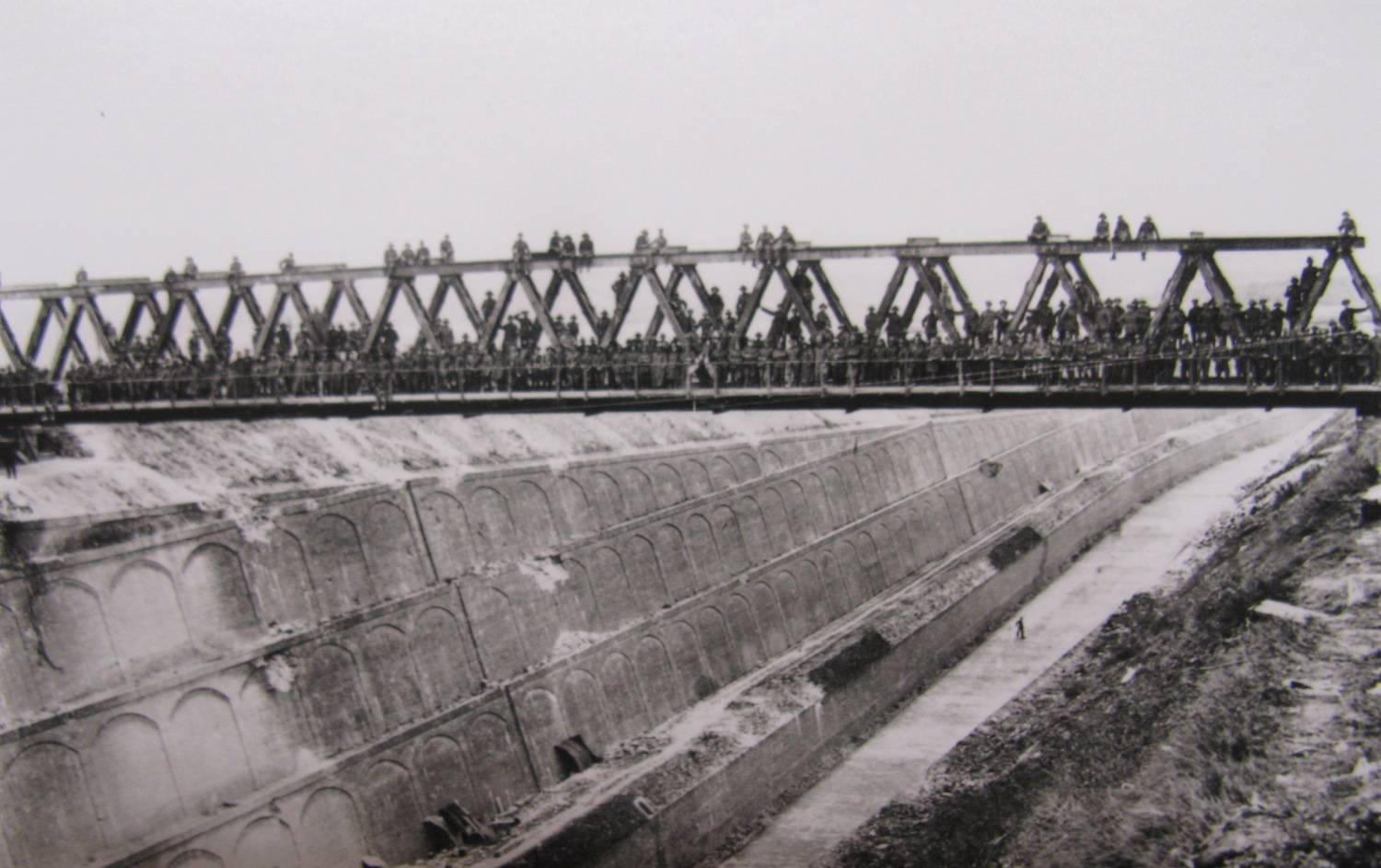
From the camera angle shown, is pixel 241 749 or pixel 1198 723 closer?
pixel 1198 723

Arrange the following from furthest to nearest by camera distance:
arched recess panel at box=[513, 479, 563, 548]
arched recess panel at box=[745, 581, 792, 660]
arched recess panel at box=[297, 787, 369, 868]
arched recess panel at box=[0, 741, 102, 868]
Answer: arched recess panel at box=[745, 581, 792, 660] → arched recess panel at box=[513, 479, 563, 548] → arched recess panel at box=[297, 787, 369, 868] → arched recess panel at box=[0, 741, 102, 868]

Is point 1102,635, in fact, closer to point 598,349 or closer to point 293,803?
point 598,349

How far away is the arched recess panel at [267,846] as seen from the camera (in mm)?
16328

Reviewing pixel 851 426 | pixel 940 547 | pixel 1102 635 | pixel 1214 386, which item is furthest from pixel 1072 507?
pixel 1214 386

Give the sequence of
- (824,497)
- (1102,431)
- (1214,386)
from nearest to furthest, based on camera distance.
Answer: (1214,386), (824,497), (1102,431)

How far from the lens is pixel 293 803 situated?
56.1ft

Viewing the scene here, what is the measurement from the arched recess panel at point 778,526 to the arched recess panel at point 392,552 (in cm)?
1345

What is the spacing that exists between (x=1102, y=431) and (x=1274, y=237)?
44.3 m

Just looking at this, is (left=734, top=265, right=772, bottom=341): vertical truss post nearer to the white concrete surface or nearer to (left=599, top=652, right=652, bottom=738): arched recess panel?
(left=599, top=652, right=652, bottom=738): arched recess panel

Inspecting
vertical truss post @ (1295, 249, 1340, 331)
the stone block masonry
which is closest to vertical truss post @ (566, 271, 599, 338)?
the stone block masonry

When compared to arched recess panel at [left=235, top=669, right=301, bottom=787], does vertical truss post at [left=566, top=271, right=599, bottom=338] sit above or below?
above

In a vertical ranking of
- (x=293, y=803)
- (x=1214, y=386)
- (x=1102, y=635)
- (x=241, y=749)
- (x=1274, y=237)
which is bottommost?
(x=1102, y=635)

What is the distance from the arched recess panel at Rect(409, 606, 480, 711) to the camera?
68.5ft

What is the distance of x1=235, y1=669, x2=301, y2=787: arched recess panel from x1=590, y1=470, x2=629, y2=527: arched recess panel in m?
10.9
